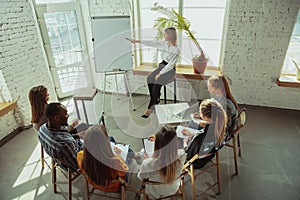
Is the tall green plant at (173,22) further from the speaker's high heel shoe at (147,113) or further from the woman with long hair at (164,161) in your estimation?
the woman with long hair at (164,161)

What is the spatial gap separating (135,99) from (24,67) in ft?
6.06

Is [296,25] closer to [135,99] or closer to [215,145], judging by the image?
[215,145]

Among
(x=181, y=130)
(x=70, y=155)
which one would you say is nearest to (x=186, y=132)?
(x=181, y=130)

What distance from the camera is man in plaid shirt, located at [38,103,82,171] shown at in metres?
1.83

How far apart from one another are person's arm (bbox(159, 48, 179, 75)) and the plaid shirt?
1.91 meters

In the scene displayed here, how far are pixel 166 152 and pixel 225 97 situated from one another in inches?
41.4

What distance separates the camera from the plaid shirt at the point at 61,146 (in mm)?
1822

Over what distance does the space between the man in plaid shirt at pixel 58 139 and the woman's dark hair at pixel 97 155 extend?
0.26 metres

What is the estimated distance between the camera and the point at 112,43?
347 cm

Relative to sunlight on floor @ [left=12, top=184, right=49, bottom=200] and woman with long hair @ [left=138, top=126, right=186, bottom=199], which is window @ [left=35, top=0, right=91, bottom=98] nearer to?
sunlight on floor @ [left=12, top=184, right=49, bottom=200]

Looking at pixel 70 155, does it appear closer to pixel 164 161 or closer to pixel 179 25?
pixel 164 161

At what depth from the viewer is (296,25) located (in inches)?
126

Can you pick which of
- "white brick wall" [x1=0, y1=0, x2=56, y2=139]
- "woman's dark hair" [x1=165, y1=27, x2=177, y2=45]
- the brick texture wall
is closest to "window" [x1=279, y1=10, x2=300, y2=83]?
the brick texture wall

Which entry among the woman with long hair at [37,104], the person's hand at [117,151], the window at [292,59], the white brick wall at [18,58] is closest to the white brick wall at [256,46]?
the window at [292,59]
